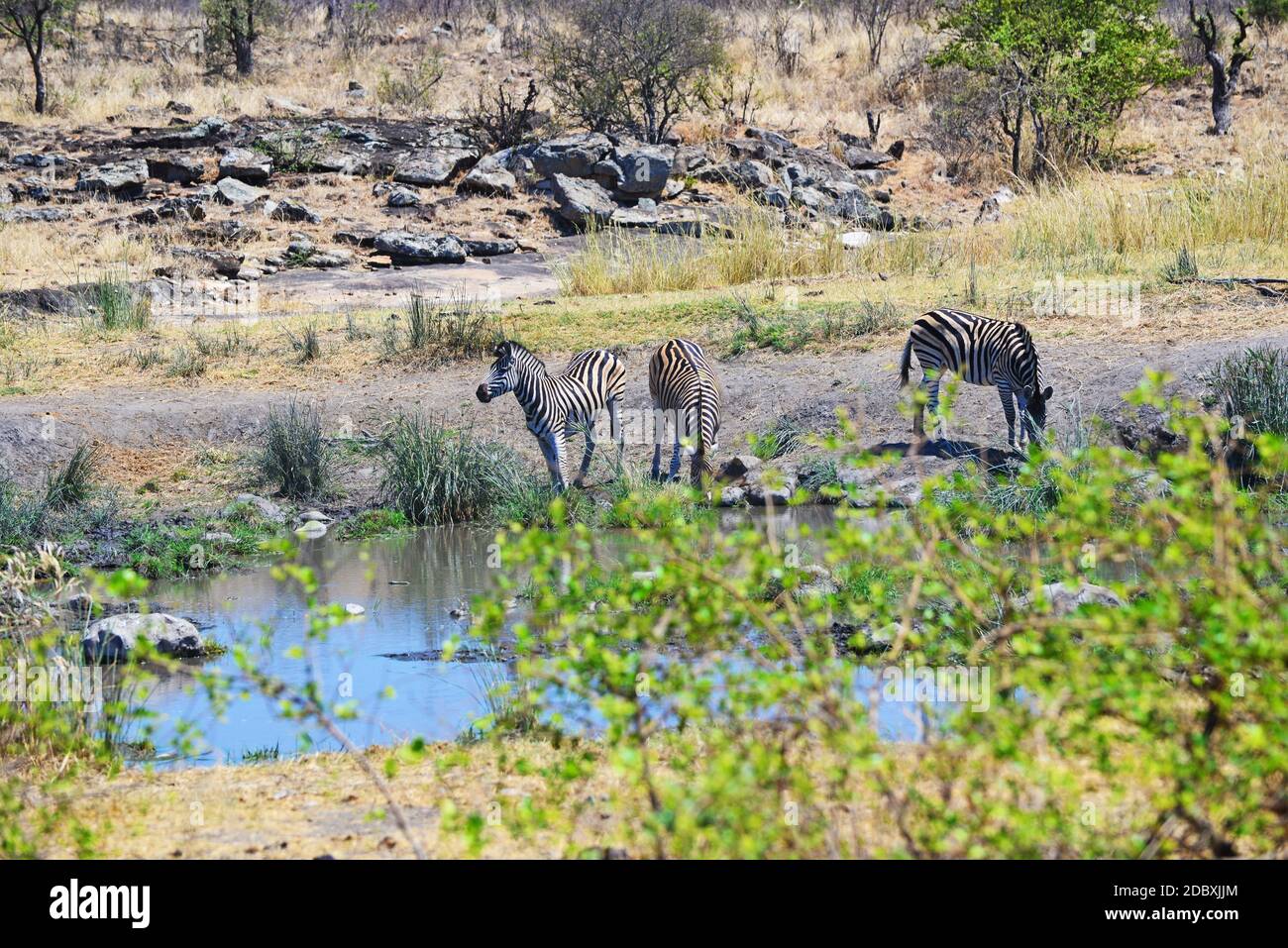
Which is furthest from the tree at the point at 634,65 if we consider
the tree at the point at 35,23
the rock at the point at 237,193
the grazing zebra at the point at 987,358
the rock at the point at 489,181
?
the grazing zebra at the point at 987,358

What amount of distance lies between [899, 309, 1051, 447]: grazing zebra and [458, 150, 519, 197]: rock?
1517cm

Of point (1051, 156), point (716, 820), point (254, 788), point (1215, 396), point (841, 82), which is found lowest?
point (254, 788)

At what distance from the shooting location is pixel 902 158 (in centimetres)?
3116

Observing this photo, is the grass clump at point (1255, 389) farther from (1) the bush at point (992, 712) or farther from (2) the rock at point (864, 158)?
(2) the rock at point (864, 158)

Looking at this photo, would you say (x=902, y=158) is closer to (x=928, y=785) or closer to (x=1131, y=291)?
(x=1131, y=291)

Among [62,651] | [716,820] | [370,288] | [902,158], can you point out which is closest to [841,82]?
[902,158]

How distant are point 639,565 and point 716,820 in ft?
18.3

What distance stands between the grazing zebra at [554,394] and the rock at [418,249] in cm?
1068

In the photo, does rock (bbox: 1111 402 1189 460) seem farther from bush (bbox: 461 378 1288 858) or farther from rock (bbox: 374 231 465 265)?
rock (bbox: 374 231 465 265)

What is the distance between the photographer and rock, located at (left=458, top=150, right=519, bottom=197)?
27266 mm

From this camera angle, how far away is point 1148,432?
1250 centimetres

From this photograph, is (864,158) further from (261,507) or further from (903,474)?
(261,507)

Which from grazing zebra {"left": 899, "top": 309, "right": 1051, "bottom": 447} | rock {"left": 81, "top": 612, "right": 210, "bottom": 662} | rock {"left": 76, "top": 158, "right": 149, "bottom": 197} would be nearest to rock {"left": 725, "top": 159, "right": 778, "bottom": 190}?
rock {"left": 76, "top": 158, "right": 149, "bottom": 197}

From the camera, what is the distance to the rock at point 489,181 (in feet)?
89.5
